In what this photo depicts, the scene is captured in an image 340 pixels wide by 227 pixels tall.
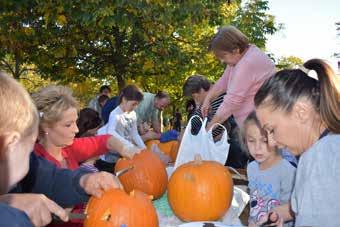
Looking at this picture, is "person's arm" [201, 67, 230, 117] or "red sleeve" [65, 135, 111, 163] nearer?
"red sleeve" [65, 135, 111, 163]

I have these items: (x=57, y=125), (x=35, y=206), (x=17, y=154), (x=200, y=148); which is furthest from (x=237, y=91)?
(x=17, y=154)

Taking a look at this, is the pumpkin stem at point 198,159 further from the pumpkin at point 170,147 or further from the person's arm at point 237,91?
the pumpkin at point 170,147

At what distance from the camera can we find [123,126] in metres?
Result: 4.54

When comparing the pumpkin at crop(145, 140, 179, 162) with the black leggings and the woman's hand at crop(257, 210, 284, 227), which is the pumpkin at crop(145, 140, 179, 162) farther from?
the woman's hand at crop(257, 210, 284, 227)

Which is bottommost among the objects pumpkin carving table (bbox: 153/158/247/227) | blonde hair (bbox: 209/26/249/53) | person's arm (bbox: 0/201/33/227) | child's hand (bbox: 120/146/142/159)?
pumpkin carving table (bbox: 153/158/247/227)

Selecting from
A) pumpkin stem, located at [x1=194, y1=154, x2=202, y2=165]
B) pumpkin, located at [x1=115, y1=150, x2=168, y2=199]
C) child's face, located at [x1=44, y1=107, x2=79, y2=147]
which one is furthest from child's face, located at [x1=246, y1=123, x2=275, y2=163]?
child's face, located at [x1=44, y1=107, x2=79, y2=147]

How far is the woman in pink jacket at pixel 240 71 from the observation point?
11.1 ft

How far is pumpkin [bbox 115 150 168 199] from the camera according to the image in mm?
2645

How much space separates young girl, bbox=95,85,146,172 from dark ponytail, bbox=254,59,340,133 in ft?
8.48

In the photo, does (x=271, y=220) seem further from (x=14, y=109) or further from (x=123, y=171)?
(x=14, y=109)

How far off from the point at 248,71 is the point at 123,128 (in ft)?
5.38

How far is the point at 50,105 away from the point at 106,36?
5.69 m

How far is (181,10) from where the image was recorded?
5.13 m

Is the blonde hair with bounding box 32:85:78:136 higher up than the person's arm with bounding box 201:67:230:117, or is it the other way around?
the blonde hair with bounding box 32:85:78:136
